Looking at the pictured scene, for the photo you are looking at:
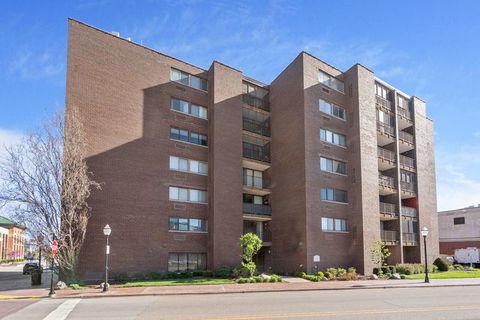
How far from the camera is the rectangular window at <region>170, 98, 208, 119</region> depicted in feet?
115

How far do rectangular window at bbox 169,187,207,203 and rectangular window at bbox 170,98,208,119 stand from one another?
21.5 ft

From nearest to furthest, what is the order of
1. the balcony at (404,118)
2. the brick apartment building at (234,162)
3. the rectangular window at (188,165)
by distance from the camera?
1. the brick apartment building at (234,162)
2. the rectangular window at (188,165)
3. the balcony at (404,118)

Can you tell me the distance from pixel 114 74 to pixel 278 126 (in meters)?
15.6

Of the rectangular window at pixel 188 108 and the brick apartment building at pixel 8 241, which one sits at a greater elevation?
the rectangular window at pixel 188 108

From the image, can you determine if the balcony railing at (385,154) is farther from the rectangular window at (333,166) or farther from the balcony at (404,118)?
the balcony at (404,118)

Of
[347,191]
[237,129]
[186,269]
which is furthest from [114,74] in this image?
[347,191]

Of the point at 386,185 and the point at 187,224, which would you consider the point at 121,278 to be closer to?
the point at 187,224

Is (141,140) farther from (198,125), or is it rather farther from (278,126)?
(278,126)

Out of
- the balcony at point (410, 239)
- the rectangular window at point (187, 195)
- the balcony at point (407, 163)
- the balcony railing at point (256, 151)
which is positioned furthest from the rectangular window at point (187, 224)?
the balcony at point (407, 163)

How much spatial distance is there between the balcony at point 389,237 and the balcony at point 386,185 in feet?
12.5

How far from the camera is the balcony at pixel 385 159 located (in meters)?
40.4

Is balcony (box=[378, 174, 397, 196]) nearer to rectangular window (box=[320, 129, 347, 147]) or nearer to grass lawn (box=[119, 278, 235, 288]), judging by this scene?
rectangular window (box=[320, 129, 347, 147])

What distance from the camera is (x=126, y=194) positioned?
31.2 m

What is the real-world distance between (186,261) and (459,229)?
43975 millimetres
